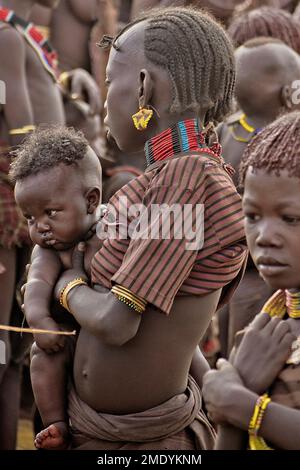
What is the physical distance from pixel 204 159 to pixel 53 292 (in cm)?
57

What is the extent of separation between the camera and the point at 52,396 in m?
2.60

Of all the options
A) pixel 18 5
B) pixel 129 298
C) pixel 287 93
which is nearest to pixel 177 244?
pixel 129 298

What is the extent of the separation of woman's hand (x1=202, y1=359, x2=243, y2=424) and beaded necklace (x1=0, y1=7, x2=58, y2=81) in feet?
8.45

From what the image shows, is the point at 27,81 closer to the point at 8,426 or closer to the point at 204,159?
the point at 8,426

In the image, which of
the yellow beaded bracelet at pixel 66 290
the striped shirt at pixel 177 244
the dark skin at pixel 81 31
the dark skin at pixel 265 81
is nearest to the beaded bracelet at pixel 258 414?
the striped shirt at pixel 177 244

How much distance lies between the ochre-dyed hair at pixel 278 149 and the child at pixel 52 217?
62 cm

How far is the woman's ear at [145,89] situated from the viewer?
252 cm

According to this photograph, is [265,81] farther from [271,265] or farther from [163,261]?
[271,265]

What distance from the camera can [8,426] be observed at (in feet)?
13.5

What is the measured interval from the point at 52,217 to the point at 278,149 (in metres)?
0.79

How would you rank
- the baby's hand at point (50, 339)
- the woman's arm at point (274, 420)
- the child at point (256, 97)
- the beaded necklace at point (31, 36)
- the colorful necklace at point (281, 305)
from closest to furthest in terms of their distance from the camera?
1. the woman's arm at point (274, 420)
2. the colorful necklace at point (281, 305)
3. the baby's hand at point (50, 339)
4. the child at point (256, 97)
5. the beaded necklace at point (31, 36)

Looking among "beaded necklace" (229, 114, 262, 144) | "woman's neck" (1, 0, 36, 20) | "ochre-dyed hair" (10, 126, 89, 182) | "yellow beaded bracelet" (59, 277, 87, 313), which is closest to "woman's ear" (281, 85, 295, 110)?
"beaded necklace" (229, 114, 262, 144)

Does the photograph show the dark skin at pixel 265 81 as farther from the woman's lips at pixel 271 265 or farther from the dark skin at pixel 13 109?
the woman's lips at pixel 271 265
